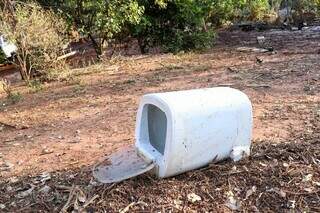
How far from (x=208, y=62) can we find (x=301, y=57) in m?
1.69

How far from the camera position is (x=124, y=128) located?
4.49 m

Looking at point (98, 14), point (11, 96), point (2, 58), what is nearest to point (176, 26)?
point (98, 14)

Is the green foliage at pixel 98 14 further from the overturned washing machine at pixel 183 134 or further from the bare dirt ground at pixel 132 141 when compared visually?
the overturned washing machine at pixel 183 134

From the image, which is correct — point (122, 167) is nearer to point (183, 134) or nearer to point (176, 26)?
point (183, 134)

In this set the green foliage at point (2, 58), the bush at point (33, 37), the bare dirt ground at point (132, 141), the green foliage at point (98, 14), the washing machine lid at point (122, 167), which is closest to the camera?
the bare dirt ground at point (132, 141)

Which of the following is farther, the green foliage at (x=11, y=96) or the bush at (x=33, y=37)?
the bush at (x=33, y=37)

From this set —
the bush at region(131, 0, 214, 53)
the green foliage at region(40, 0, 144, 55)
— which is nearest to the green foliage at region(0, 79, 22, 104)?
the green foliage at region(40, 0, 144, 55)

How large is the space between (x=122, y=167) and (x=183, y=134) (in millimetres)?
519

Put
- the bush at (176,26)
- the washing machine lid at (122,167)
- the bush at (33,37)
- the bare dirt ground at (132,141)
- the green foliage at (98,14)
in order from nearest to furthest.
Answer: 1. the bare dirt ground at (132,141)
2. the washing machine lid at (122,167)
3. the bush at (33,37)
4. the green foliage at (98,14)
5. the bush at (176,26)

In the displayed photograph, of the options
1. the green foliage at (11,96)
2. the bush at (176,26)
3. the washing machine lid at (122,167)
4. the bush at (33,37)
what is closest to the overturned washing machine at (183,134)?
the washing machine lid at (122,167)

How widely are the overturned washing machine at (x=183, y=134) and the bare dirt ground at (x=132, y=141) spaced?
90mm

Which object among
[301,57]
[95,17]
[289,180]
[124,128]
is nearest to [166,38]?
[95,17]

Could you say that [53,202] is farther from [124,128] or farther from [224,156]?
[124,128]

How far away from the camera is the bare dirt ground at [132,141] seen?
2.74 m
